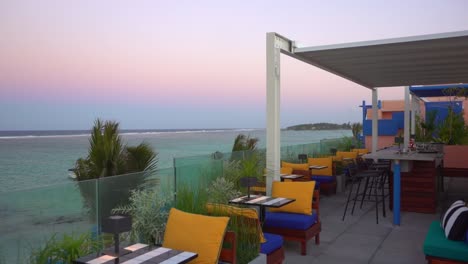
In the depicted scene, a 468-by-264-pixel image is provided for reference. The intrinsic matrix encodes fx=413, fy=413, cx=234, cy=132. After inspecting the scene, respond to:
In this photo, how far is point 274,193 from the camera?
6188 millimetres

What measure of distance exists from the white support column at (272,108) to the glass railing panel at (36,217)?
122 inches

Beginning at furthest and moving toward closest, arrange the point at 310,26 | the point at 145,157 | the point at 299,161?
1. the point at 310,26
2. the point at 299,161
3. the point at 145,157

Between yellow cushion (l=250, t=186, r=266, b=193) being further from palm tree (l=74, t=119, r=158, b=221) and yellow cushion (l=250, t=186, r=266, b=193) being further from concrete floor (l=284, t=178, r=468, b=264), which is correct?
palm tree (l=74, t=119, r=158, b=221)

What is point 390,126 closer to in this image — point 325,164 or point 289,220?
point 325,164

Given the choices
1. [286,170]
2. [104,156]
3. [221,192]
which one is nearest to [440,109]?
[286,170]

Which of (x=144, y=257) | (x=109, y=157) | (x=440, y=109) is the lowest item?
(x=144, y=257)

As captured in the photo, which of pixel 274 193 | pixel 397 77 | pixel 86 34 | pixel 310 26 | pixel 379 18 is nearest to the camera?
pixel 274 193

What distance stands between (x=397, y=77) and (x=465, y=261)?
20.6 ft

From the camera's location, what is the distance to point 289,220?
5.53 meters

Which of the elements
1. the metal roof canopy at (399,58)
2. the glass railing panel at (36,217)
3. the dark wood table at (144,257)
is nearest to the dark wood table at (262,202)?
the glass railing panel at (36,217)

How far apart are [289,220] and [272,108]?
1828mm

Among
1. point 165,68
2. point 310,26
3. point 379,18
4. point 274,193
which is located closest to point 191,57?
point 165,68

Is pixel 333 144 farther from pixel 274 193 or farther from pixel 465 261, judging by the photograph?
pixel 465 261

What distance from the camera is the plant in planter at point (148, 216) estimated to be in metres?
4.22
